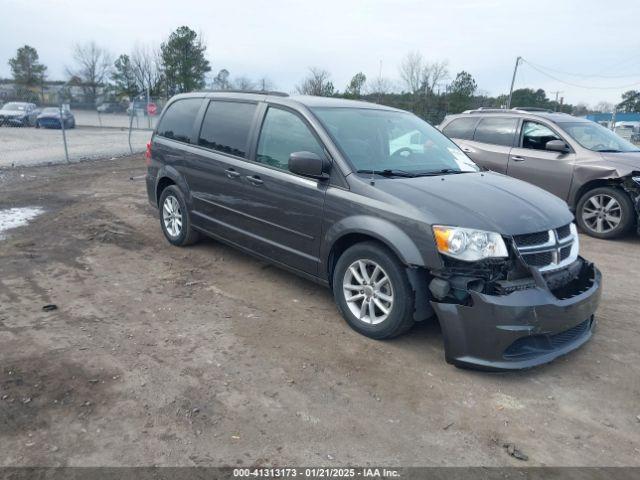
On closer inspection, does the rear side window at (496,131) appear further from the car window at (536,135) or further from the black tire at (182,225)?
the black tire at (182,225)

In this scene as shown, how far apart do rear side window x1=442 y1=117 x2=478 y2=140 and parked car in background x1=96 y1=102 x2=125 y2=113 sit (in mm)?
29176

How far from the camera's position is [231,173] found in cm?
511

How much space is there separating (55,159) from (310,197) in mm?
12359

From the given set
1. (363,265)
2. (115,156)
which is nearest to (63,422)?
(363,265)

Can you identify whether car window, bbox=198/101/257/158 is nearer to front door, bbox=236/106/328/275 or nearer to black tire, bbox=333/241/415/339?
front door, bbox=236/106/328/275

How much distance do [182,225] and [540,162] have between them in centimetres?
567

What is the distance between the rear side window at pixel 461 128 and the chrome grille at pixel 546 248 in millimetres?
5461

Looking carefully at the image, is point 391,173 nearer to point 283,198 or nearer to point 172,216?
point 283,198

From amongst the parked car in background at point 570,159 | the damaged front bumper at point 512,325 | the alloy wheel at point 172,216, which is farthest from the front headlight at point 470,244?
the parked car in background at point 570,159

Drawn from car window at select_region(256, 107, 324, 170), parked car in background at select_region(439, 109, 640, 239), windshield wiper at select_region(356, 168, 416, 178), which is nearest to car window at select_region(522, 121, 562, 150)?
parked car in background at select_region(439, 109, 640, 239)

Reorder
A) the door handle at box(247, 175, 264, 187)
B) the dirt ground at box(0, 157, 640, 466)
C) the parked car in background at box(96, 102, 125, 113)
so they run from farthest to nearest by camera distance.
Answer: the parked car in background at box(96, 102, 125, 113), the door handle at box(247, 175, 264, 187), the dirt ground at box(0, 157, 640, 466)

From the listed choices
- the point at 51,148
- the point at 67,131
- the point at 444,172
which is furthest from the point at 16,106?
the point at 444,172

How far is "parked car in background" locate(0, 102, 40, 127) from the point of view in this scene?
89.6 feet

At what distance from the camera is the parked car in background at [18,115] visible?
27312mm
